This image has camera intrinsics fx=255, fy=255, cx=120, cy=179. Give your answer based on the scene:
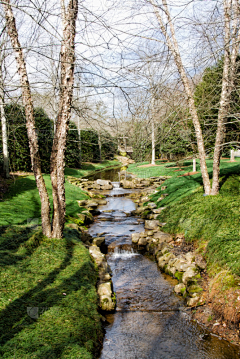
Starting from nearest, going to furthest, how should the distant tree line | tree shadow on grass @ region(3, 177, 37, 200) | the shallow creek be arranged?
the shallow creek, the distant tree line, tree shadow on grass @ region(3, 177, 37, 200)

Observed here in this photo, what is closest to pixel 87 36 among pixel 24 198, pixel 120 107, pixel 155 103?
pixel 120 107

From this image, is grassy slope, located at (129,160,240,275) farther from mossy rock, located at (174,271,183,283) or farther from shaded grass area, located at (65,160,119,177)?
shaded grass area, located at (65,160,119,177)

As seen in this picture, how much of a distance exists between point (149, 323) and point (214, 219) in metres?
3.45

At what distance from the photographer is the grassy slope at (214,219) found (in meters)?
5.38

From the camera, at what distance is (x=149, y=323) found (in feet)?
14.8

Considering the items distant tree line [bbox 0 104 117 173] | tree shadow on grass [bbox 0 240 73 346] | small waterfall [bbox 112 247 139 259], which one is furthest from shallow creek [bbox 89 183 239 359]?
distant tree line [bbox 0 104 117 173]

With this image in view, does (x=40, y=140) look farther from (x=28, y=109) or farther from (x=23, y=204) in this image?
(x=28, y=109)

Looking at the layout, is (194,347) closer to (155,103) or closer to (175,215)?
(155,103)

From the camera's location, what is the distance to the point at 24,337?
3.17m

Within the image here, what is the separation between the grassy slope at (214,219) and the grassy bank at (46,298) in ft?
9.03

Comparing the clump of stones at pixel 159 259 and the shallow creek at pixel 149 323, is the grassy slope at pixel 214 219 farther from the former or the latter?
the shallow creek at pixel 149 323

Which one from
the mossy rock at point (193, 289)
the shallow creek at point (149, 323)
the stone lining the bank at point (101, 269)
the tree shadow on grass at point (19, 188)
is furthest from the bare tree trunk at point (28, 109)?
the tree shadow on grass at point (19, 188)

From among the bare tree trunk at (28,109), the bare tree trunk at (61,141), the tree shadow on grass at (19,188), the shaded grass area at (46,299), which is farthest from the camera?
the tree shadow on grass at (19,188)

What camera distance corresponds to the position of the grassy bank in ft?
10.4
